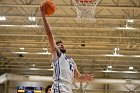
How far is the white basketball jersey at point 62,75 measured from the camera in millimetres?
4438

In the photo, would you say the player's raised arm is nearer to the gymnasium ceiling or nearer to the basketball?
the basketball

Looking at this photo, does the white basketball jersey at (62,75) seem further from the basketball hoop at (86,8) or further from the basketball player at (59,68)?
the basketball hoop at (86,8)

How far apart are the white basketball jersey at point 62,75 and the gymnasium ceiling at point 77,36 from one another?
9.75 meters

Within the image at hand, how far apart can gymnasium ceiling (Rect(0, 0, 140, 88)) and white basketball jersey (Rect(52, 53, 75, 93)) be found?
32.0 ft

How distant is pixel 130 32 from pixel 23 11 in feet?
22.4

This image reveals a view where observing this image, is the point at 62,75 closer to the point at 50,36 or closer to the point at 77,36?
the point at 50,36

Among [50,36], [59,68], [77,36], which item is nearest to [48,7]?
[50,36]

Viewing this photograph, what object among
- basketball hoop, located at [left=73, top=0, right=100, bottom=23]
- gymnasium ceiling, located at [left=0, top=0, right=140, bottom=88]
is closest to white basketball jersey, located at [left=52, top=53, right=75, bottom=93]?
basketball hoop, located at [left=73, top=0, right=100, bottom=23]

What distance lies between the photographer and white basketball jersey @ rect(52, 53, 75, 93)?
4438mm

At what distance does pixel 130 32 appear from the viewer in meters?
18.6

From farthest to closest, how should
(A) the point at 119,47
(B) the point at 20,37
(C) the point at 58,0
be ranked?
(A) the point at 119,47 → (B) the point at 20,37 → (C) the point at 58,0

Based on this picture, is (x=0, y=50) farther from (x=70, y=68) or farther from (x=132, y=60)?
(x=70, y=68)

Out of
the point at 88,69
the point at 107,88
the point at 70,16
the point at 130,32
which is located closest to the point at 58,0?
the point at 70,16

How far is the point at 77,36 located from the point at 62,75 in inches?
560
